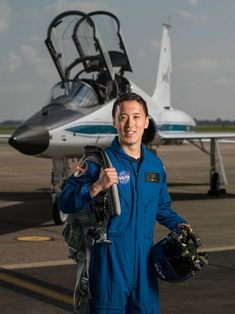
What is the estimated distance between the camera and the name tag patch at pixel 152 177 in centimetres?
394

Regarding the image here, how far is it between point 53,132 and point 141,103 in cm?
888

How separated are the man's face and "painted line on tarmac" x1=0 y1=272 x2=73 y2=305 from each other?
126 inches

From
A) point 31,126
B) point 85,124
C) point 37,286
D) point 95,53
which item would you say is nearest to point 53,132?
point 31,126

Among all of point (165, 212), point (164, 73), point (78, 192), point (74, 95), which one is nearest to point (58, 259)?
point (165, 212)

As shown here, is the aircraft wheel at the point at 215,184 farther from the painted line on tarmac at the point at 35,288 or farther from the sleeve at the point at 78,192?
the sleeve at the point at 78,192

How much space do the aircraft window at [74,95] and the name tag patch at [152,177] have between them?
1023cm

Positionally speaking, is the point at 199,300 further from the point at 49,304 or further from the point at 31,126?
the point at 31,126

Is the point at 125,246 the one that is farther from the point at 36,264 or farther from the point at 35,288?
the point at 36,264

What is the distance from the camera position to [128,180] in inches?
152

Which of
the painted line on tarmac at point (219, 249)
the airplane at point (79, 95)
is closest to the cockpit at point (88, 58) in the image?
the airplane at point (79, 95)

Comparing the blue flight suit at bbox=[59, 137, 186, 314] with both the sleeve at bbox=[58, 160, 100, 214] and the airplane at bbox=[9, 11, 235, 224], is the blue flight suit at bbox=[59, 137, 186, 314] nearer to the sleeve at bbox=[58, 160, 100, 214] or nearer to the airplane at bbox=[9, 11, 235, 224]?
the sleeve at bbox=[58, 160, 100, 214]

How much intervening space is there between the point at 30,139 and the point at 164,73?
489 inches

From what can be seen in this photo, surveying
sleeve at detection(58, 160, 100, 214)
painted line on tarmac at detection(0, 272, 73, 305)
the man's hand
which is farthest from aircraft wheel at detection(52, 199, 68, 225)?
the man's hand

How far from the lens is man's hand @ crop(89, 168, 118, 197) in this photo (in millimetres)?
3650
